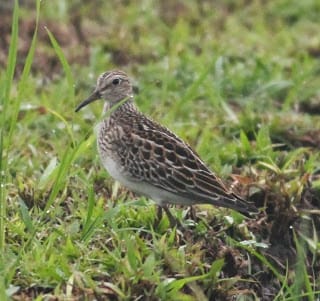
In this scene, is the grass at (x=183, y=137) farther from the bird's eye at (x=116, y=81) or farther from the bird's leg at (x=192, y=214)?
the bird's eye at (x=116, y=81)

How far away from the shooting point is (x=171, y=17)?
39.0 feet

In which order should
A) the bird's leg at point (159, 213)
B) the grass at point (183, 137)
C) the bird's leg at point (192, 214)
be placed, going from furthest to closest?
the bird's leg at point (192, 214) < the bird's leg at point (159, 213) < the grass at point (183, 137)

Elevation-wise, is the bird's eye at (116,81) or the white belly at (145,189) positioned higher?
the bird's eye at (116,81)

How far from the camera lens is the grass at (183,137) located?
20.3ft

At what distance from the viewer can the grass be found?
20.3ft

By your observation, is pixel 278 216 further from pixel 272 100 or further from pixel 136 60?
pixel 136 60

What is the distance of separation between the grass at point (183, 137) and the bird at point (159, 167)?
0.19 m

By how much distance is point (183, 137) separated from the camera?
8445 mm

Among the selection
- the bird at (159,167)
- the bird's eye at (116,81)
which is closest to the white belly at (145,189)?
the bird at (159,167)

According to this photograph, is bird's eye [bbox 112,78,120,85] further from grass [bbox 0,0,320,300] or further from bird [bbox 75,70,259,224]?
bird [bbox 75,70,259,224]

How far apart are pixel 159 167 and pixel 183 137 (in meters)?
1.67

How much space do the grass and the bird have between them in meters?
0.19

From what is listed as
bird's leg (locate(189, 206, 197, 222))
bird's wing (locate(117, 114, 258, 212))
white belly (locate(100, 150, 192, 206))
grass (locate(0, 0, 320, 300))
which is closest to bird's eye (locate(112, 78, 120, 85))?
grass (locate(0, 0, 320, 300))

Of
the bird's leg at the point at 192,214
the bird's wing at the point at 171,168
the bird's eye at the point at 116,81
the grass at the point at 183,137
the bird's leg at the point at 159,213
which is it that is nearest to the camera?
the grass at the point at 183,137
